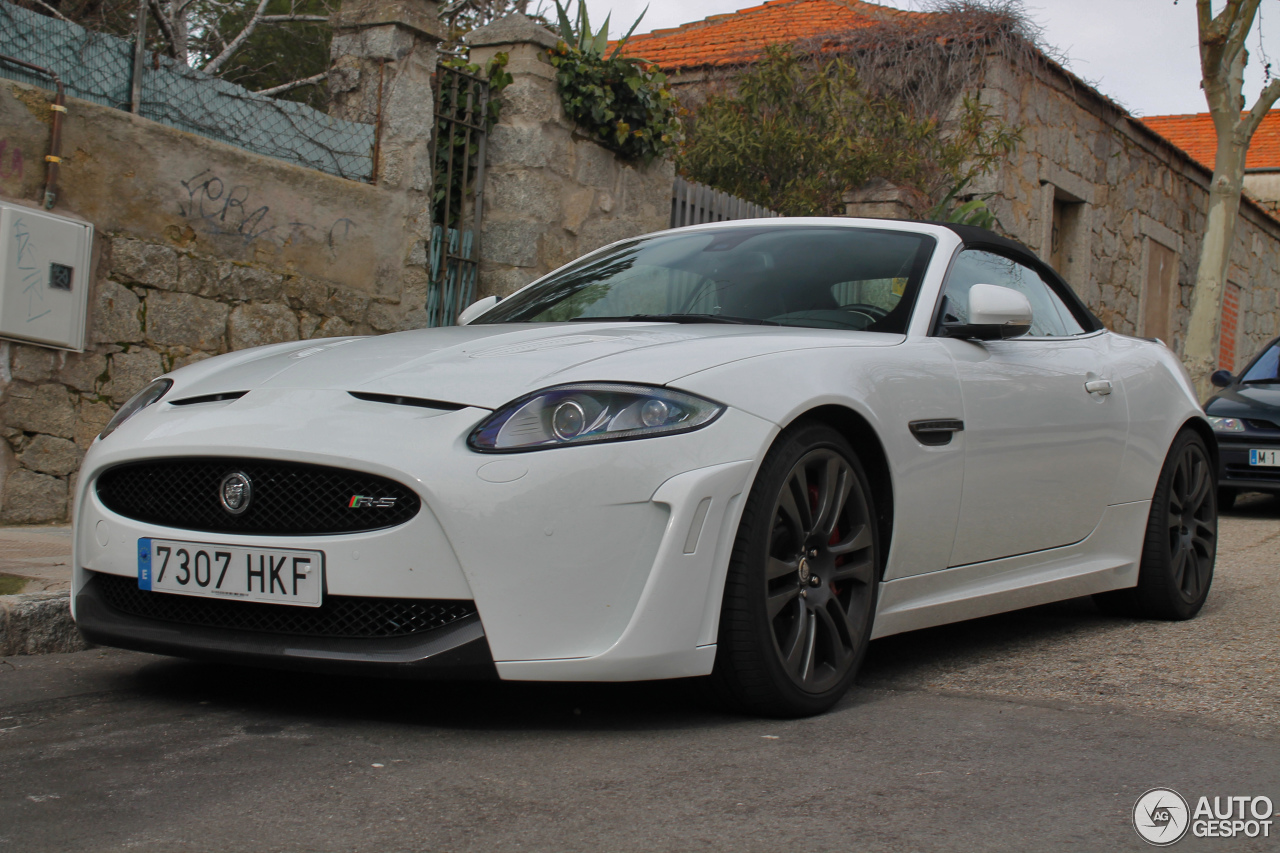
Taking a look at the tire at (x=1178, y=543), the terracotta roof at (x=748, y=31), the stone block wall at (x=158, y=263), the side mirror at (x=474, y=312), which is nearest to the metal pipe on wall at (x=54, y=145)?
the stone block wall at (x=158, y=263)

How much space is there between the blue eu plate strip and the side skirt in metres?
1.77

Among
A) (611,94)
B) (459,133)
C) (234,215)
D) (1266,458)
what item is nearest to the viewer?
(234,215)

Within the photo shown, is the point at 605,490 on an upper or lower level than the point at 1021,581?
upper

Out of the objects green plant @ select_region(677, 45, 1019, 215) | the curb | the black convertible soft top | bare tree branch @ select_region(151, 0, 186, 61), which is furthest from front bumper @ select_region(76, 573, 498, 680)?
green plant @ select_region(677, 45, 1019, 215)

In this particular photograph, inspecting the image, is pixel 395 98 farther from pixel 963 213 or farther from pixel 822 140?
pixel 963 213

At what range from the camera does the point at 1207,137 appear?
29891 millimetres

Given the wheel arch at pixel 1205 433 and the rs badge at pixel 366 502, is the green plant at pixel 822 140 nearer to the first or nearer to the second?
the wheel arch at pixel 1205 433

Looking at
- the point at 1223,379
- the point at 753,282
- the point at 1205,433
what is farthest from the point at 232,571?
the point at 1223,379

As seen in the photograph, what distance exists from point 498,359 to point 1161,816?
5.53 feet

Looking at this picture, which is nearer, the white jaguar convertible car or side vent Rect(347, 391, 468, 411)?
the white jaguar convertible car

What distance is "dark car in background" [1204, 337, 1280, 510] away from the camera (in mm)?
9289

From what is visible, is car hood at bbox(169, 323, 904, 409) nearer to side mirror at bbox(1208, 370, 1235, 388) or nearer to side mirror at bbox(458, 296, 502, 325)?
side mirror at bbox(458, 296, 502, 325)

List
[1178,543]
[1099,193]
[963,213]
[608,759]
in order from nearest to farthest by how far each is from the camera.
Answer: [608,759] < [1178,543] < [963,213] < [1099,193]

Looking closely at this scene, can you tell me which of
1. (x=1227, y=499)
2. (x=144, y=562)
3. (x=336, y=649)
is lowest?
(x=1227, y=499)
